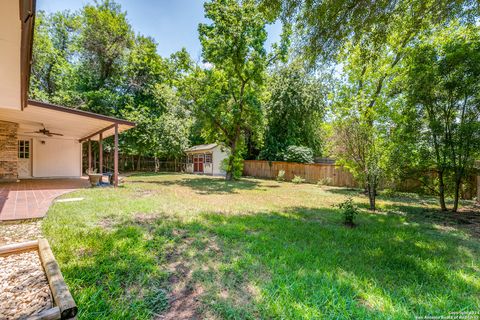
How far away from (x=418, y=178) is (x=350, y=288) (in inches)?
264

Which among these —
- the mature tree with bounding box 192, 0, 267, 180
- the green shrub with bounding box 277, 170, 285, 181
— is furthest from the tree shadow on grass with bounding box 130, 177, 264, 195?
the green shrub with bounding box 277, 170, 285, 181

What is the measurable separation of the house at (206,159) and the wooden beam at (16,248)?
1688cm

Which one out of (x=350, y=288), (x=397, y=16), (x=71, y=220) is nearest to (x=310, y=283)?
(x=350, y=288)

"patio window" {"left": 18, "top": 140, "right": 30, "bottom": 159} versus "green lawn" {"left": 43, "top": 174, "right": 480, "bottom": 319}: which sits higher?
"patio window" {"left": 18, "top": 140, "right": 30, "bottom": 159}

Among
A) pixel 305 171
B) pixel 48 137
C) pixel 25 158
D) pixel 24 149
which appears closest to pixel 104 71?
pixel 48 137

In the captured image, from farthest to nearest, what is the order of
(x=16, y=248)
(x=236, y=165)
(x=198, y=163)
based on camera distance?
(x=198, y=163) → (x=236, y=165) → (x=16, y=248)

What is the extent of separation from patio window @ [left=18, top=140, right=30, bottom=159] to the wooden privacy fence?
15248 millimetres

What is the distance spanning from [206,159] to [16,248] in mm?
20273

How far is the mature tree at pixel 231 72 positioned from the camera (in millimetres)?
12852

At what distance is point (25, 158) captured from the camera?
11.8m

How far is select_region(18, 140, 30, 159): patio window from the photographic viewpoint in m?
11.6

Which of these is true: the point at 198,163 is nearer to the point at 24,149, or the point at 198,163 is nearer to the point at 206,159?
the point at 206,159

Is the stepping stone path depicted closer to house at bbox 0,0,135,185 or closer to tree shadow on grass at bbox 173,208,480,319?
tree shadow on grass at bbox 173,208,480,319

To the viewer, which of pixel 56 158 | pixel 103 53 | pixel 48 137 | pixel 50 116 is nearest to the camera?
pixel 50 116
